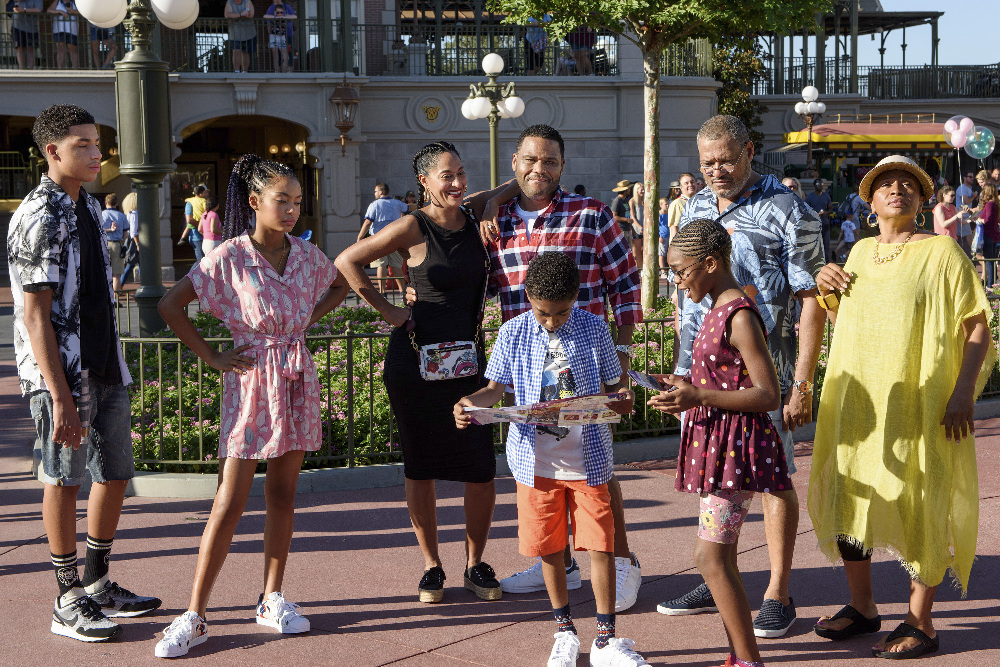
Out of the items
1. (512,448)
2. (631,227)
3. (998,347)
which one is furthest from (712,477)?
(631,227)

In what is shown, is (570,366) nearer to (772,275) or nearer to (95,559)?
(772,275)

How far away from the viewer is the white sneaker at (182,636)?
153 inches

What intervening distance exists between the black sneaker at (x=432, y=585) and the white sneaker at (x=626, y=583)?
0.72m

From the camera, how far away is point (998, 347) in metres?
9.02

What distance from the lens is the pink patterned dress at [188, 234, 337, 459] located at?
4059mm

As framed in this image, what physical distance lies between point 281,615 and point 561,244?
1801 mm

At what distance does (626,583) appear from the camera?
4.42 m

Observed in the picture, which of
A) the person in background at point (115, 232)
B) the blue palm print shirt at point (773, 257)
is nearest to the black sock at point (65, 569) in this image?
the blue palm print shirt at point (773, 257)

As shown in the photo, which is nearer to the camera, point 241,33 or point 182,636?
point 182,636

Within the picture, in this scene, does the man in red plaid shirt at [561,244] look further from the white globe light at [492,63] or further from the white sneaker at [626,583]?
the white globe light at [492,63]

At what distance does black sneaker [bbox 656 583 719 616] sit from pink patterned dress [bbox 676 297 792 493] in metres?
0.89

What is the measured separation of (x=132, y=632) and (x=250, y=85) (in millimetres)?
18951

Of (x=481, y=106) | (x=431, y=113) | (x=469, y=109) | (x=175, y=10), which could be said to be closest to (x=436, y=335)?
(x=175, y=10)

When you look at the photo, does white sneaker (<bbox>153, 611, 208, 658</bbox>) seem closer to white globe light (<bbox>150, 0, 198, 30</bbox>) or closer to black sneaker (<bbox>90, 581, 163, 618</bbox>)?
black sneaker (<bbox>90, 581, 163, 618</bbox>)
